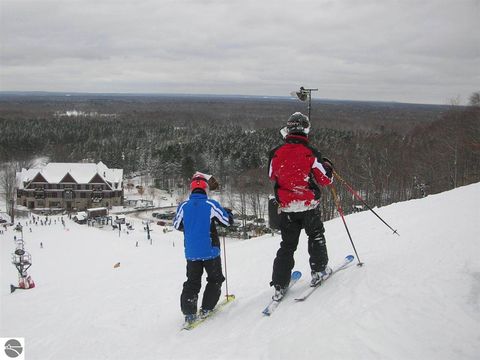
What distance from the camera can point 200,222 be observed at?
4.75 meters

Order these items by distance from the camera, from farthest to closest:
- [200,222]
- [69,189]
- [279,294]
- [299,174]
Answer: [69,189] < [200,222] < [279,294] < [299,174]

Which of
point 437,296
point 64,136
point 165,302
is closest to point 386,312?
point 437,296

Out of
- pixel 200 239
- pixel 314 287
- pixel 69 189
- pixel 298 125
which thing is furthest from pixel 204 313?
pixel 69 189

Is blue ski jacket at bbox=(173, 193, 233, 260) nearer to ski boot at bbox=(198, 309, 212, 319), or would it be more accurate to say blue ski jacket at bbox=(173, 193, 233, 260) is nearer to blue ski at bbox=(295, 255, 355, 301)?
ski boot at bbox=(198, 309, 212, 319)

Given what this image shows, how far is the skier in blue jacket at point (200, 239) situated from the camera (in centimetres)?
475

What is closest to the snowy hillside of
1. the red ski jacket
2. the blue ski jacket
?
the blue ski jacket

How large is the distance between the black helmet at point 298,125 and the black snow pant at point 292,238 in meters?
0.87

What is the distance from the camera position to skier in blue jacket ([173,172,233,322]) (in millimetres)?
4754

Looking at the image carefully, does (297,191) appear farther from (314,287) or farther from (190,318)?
(190,318)

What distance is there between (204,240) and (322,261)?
53.4 inches

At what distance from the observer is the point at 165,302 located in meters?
6.34

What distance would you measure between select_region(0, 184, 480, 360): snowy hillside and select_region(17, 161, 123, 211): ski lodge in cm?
4872
